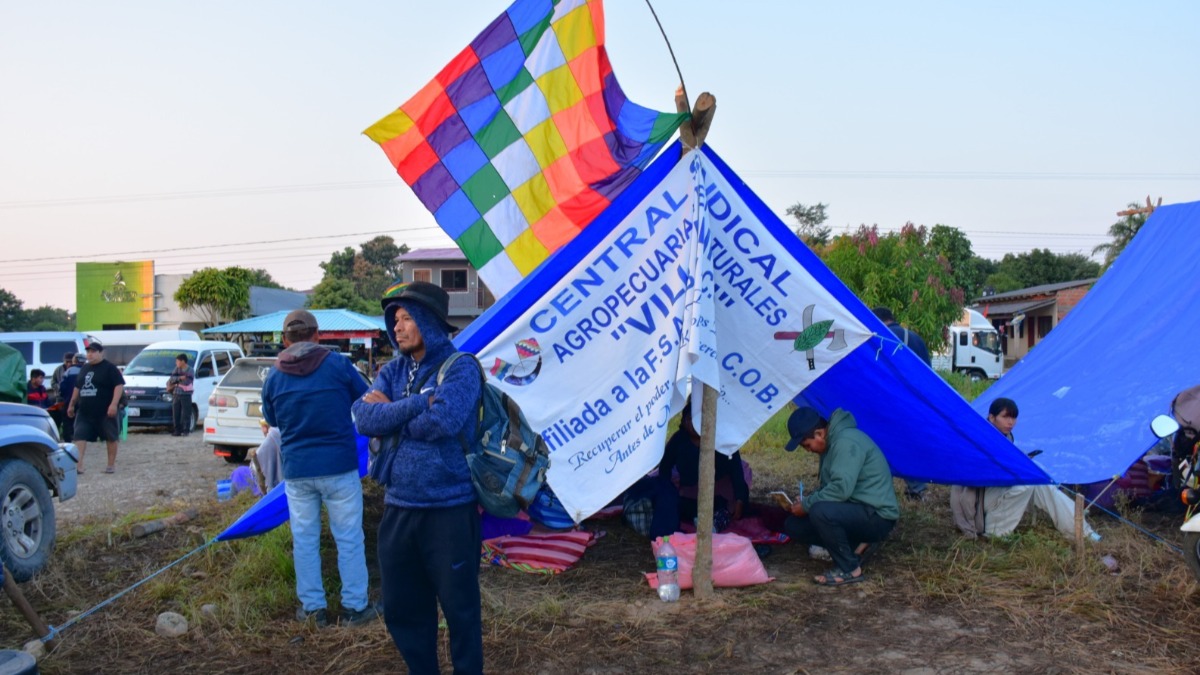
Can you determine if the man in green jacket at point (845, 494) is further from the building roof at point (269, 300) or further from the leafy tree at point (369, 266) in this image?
the leafy tree at point (369, 266)

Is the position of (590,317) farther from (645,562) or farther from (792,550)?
(792,550)

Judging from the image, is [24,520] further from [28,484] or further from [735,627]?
[735,627]

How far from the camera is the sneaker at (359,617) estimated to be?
14.2ft

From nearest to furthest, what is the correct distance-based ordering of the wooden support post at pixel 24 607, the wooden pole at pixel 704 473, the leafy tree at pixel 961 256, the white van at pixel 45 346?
1. the wooden support post at pixel 24 607
2. the wooden pole at pixel 704 473
3. the white van at pixel 45 346
4. the leafy tree at pixel 961 256

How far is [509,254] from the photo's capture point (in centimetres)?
557

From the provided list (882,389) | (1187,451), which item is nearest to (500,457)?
(882,389)

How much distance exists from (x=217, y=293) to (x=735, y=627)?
37.1 m

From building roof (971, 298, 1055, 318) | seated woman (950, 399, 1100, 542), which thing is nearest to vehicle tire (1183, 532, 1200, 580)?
seated woman (950, 399, 1100, 542)

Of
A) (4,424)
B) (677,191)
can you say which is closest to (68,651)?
(4,424)

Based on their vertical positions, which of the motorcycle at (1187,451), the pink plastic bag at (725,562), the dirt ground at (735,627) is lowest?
the dirt ground at (735,627)

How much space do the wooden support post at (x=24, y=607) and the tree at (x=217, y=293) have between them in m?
35.6

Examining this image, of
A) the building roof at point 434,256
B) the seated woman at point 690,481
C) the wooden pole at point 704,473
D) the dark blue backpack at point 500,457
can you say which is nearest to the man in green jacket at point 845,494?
the wooden pole at point 704,473

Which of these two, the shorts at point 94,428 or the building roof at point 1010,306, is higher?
the building roof at point 1010,306

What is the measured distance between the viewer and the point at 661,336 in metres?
4.56
